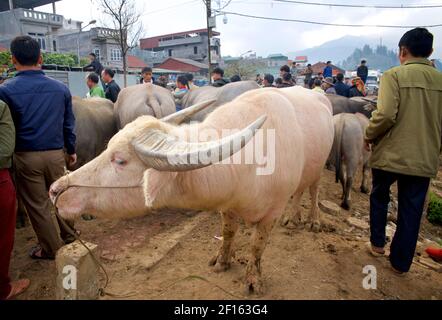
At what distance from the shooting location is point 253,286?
3262mm

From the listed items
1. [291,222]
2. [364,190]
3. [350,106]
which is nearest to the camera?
[291,222]

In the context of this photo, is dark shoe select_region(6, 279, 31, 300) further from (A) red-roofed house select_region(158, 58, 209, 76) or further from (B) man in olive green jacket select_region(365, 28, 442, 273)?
(A) red-roofed house select_region(158, 58, 209, 76)

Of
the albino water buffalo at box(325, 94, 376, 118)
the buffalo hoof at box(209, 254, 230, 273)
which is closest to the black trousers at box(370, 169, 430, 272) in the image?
the buffalo hoof at box(209, 254, 230, 273)

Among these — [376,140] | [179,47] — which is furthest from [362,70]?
[179,47]

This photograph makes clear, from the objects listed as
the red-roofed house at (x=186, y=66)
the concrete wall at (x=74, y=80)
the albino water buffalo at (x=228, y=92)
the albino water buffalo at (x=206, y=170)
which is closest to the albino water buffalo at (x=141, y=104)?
the albino water buffalo at (x=228, y=92)

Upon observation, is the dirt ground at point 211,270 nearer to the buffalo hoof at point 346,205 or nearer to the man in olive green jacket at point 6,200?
the man in olive green jacket at point 6,200

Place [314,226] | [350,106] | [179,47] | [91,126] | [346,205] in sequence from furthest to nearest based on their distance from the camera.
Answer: [179,47] < [350,106] < [346,205] < [91,126] < [314,226]

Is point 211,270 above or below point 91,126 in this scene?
below

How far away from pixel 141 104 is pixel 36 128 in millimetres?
2512

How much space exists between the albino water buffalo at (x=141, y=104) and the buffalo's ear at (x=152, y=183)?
3.43 m

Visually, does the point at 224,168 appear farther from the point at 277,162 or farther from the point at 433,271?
the point at 433,271

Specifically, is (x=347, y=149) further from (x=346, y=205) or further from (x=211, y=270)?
(x=211, y=270)

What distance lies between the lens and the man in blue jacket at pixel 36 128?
11.2 ft

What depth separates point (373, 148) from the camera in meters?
3.74
